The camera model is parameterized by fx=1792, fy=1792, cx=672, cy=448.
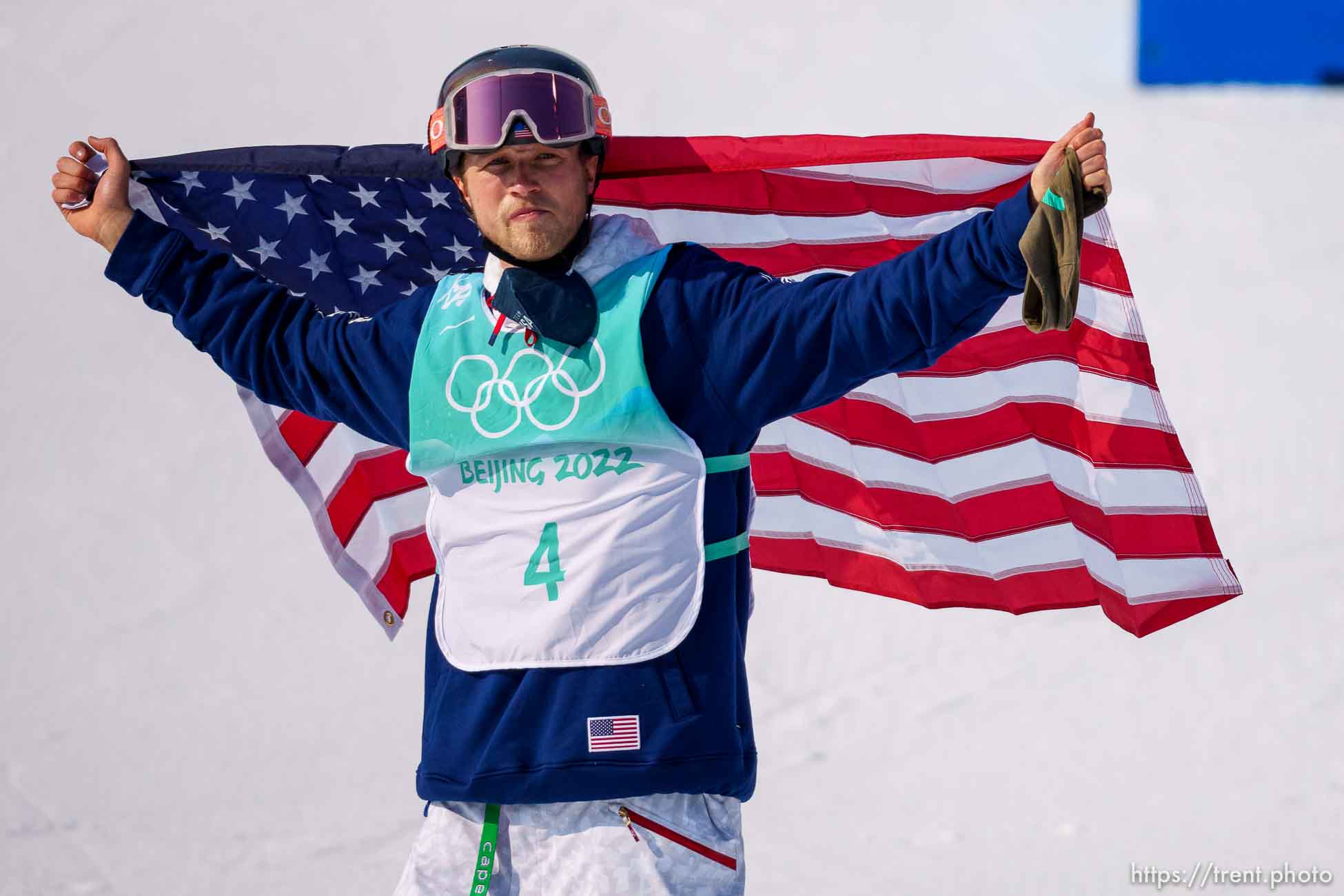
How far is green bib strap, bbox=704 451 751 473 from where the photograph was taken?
101 inches

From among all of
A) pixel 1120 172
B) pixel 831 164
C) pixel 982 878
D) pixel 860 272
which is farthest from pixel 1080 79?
pixel 860 272

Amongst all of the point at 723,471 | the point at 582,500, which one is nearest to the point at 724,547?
the point at 723,471

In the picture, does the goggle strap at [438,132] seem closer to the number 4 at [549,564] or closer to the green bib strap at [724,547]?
the number 4 at [549,564]

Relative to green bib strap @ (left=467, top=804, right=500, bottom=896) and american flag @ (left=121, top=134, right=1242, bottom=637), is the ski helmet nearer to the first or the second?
american flag @ (left=121, top=134, right=1242, bottom=637)

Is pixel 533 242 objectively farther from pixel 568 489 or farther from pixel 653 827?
pixel 653 827

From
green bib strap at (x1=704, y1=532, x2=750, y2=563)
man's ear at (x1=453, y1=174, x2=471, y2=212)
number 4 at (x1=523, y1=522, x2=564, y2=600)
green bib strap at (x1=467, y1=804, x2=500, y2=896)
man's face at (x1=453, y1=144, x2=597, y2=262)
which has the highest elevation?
man's ear at (x1=453, y1=174, x2=471, y2=212)

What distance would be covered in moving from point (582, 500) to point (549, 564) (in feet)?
0.34

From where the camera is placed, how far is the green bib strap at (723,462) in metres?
2.57

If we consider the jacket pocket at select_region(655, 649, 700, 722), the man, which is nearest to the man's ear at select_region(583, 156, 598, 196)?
the man

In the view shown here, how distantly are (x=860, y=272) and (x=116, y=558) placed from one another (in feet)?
10.6

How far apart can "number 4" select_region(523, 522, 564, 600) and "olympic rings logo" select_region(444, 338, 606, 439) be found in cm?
15

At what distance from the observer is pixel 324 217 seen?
3.20 m

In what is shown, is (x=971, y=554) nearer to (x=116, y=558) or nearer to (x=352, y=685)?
(x=352, y=685)

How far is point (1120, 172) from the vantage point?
5.95 meters
